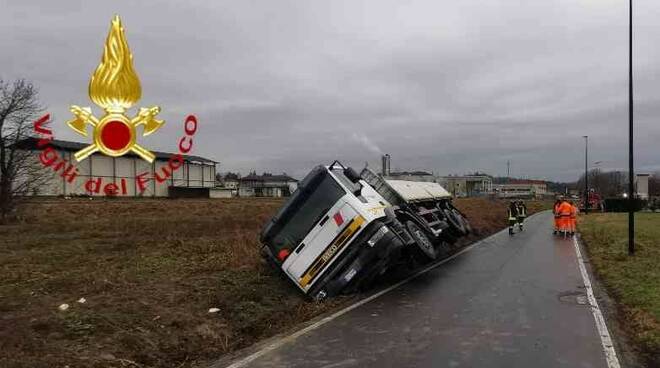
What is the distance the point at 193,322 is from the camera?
8188 mm

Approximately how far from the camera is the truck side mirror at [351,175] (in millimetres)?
11383

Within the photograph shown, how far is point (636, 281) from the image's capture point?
38.3 ft

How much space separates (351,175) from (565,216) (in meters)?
16.3

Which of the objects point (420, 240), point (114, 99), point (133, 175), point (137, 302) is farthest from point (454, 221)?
point (133, 175)

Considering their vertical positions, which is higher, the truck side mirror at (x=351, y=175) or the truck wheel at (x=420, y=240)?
the truck side mirror at (x=351, y=175)

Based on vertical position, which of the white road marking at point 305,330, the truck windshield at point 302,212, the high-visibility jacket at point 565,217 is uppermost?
the truck windshield at point 302,212

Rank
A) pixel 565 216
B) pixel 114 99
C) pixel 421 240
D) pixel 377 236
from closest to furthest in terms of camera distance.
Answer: pixel 377 236, pixel 421 240, pixel 114 99, pixel 565 216

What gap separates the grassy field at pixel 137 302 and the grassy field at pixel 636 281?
14.6 ft

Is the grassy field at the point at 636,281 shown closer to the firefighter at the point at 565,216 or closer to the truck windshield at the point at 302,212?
the firefighter at the point at 565,216

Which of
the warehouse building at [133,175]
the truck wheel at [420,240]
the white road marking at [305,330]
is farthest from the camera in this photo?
the warehouse building at [133,175]

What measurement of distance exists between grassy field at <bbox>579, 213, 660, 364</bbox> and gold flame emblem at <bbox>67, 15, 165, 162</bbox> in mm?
9981

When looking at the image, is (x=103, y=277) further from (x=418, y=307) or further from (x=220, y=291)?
(x=418, y=307)

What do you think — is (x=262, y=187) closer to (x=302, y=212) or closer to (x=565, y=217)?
(x=565, y=217)

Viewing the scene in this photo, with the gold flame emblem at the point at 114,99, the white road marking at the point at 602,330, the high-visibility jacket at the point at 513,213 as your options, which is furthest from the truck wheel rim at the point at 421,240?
the high-visibility jacket at the point at 513,213
